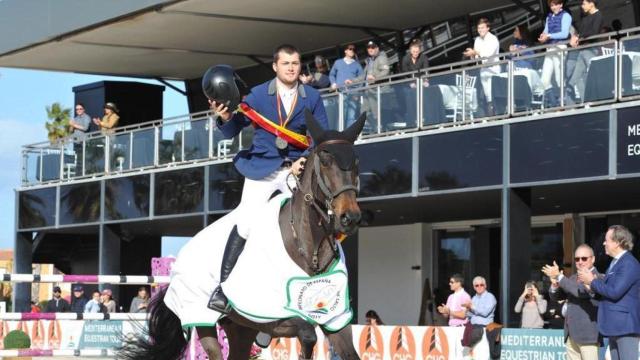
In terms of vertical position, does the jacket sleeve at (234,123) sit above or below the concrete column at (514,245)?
above

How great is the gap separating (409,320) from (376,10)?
6.88m

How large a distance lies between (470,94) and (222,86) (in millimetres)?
11292

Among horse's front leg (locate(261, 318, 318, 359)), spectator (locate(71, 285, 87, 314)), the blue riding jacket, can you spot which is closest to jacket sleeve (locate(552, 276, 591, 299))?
the blue riding jacket

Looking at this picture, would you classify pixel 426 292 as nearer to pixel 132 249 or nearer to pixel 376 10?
pixel 376 10

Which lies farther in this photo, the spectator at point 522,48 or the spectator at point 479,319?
the spectator at point 522,48

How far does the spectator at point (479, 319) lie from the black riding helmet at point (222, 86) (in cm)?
929

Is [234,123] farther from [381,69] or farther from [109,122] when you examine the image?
[109,122]

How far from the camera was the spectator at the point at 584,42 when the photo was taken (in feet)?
60.2

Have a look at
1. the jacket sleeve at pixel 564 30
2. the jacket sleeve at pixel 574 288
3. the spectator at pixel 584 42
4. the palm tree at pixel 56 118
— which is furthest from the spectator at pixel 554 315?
the palm tree at pixel 56 118

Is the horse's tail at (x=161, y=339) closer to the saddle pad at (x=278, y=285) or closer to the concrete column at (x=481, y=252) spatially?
the saddle pad at (x=278, y=285)

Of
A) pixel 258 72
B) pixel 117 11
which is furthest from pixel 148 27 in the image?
pixel 258 72

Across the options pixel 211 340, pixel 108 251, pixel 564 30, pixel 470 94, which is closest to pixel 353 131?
pixel 211 340

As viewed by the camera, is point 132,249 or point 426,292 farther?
point 132,249

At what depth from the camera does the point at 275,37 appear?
3128 cm
